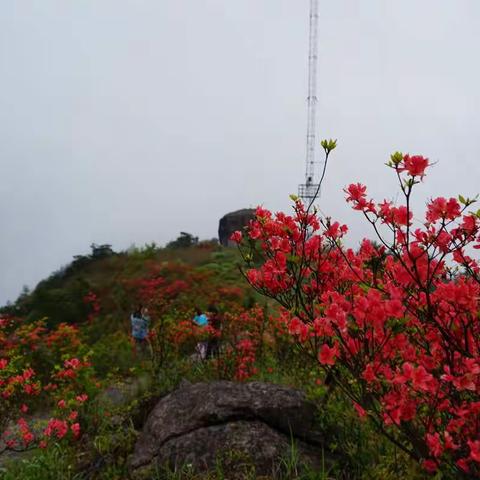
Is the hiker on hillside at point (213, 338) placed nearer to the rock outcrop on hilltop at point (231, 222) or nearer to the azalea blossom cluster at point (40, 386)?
the azalea blossom cluster at point (40, 386)

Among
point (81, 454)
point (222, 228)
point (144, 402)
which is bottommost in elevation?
point (81, 454)

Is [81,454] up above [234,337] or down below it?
below

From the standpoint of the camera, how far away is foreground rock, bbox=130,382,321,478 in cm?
419

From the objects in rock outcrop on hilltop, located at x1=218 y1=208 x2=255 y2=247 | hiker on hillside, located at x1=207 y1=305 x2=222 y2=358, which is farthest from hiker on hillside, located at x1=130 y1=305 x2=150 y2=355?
rock outcrop on hilltop, located at x1=218 y1=208 x2=255 y2=247

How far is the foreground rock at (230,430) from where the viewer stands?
4.19 m

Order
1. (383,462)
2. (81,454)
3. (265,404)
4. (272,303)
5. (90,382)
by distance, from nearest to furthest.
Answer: (383,462), (265,404), (81,454), (90,382), (272,303)

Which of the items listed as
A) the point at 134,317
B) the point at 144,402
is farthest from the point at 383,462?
the point at 134,317

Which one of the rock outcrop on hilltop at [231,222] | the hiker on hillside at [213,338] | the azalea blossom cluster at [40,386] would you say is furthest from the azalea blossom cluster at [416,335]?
the rock outcrop on hilltop at [231,222]

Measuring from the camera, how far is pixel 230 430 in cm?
439

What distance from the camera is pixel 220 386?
493 centimetres

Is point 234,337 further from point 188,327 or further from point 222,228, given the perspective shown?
point 222,228

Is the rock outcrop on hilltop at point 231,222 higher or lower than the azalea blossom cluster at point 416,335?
higher

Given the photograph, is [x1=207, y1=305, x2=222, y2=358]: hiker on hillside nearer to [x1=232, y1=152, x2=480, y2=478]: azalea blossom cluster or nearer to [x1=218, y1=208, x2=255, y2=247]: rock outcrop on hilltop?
[x1=232, y1=152, x2=480, y2=478]: azalea blossom cluster

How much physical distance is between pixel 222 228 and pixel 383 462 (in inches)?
1326
